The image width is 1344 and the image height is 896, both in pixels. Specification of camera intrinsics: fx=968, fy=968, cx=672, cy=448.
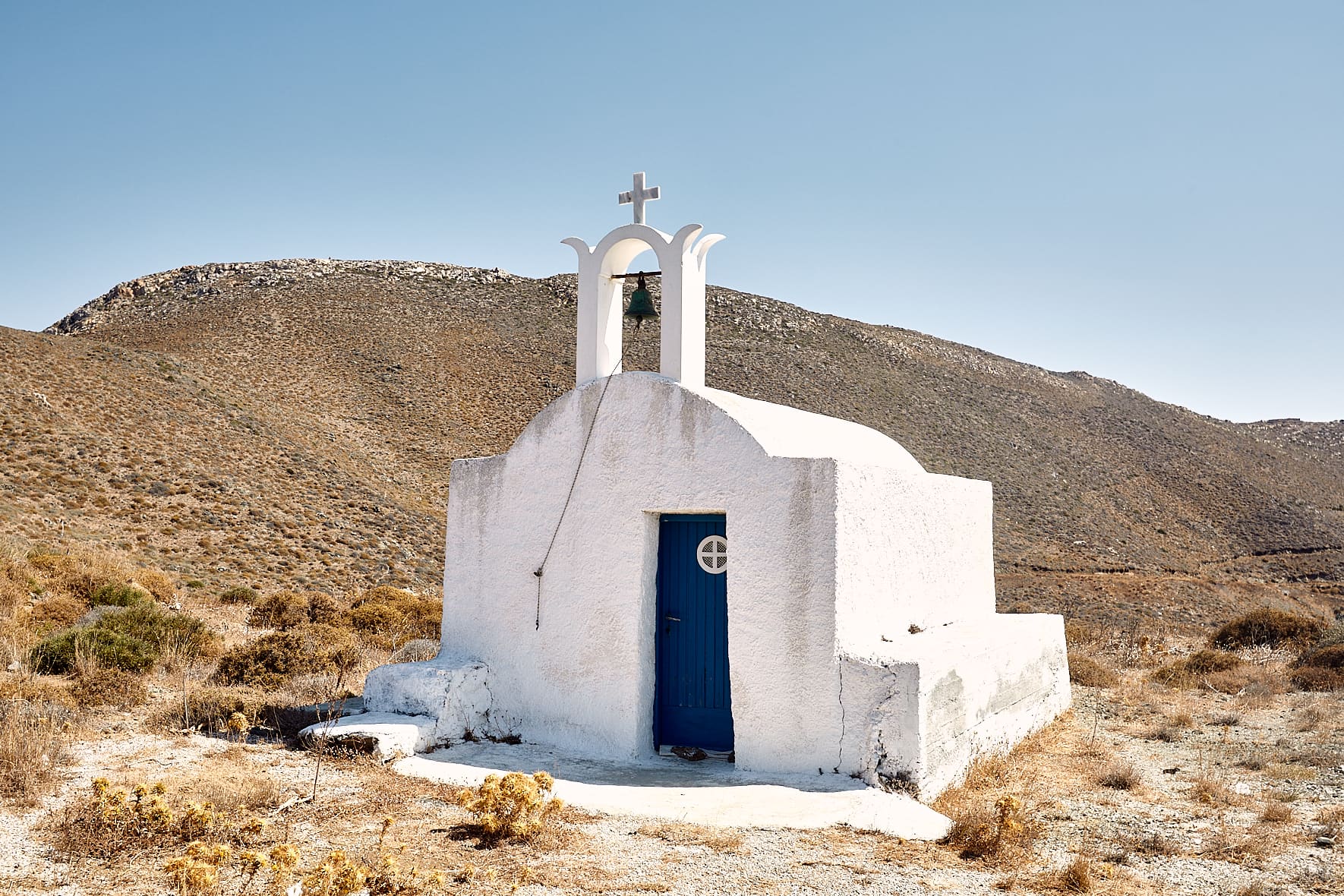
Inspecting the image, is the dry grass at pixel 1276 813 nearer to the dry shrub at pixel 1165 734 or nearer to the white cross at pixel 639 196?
the dry shrub at pixel 1165 734

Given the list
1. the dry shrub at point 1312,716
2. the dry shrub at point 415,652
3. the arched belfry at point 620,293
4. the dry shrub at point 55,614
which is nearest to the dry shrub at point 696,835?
the arched belfry at point 620,293

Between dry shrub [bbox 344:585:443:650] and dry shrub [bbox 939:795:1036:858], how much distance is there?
31.9 feet

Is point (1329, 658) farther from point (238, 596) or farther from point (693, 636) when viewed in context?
point (238, 596)

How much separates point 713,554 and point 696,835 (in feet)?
9.10

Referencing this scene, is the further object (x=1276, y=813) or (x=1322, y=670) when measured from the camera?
(x=1322, y=670)

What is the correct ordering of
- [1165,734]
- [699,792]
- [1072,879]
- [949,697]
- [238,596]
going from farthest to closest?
[238,596] → [1165,734] → [949,697] → [699,792] → [1072,879]

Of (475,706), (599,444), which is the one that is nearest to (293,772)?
(475,706)

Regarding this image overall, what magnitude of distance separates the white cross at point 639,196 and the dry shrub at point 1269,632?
1562 centimetres

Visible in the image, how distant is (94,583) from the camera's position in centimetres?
1574

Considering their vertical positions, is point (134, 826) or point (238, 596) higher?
point (238, 596)

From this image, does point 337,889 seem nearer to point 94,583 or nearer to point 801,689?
point 801,689

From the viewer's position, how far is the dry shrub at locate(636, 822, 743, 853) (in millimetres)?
6105

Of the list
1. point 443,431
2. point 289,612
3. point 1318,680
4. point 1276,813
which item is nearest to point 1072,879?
point 1276,813

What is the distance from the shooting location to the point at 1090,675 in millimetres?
14258
